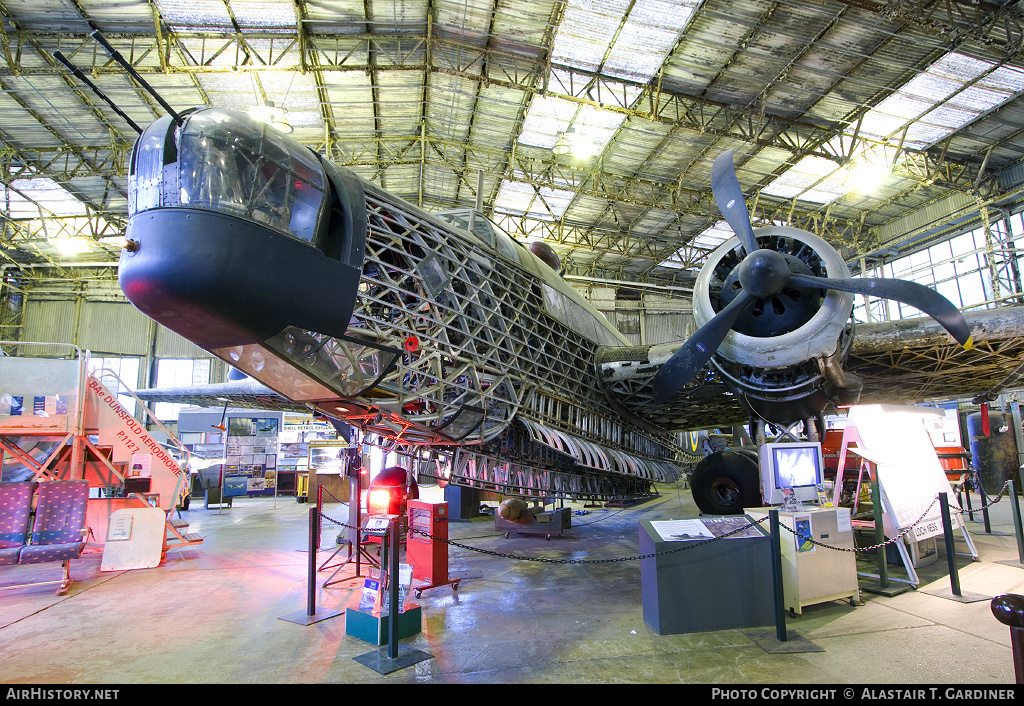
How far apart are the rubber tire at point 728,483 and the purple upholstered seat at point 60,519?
9541 millimetres

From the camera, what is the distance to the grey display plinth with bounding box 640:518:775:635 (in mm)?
5160

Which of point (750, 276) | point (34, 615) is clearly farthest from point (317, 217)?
point (34, 615)

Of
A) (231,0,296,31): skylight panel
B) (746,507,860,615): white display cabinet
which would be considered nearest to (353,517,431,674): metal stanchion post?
(746,507,860,615): white display cabinet

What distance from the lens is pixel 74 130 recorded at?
678 inches

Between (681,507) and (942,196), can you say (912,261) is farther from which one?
(681,507)

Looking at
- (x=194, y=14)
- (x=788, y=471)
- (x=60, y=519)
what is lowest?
(x=60, y=519)

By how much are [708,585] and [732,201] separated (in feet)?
16.6

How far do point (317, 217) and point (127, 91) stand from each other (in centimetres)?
1534

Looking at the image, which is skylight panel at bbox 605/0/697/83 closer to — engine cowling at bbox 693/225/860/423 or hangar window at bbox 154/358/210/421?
engine cowling at bbox 693/225/860/423

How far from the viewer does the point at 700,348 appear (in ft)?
23.1

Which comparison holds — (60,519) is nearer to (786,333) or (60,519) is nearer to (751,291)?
(751,291)

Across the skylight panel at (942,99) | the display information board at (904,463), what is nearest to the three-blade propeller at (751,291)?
the display information board at (904,463)

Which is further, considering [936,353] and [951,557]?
[936,353]

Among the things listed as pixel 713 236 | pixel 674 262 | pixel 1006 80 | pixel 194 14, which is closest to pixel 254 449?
pixel 194 14
